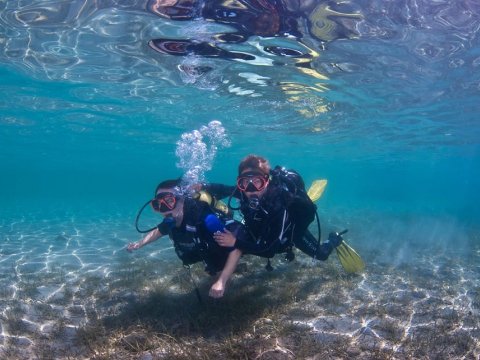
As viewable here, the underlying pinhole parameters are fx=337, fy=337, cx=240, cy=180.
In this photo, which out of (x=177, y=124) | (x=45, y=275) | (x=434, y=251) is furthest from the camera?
(x=177, y=124)

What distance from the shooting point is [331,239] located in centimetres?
898

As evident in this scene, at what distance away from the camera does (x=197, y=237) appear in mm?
6133

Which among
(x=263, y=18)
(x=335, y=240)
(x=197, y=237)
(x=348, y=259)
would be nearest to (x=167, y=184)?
(x=197, y=237)

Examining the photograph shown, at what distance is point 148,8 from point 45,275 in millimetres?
8033

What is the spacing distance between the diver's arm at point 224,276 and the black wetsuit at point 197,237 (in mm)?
163

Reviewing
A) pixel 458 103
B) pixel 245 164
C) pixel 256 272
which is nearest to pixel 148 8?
pixel 245 164

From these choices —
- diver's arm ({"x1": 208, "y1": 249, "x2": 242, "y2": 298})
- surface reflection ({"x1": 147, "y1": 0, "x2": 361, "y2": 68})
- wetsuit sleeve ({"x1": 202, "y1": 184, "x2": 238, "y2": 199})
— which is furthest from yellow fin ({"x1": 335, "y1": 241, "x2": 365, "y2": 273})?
surface reflection ({"x1": 147, "y1": 0, "x2": 361, "y2": 68})

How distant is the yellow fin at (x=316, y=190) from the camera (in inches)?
369

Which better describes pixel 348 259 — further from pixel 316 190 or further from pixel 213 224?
pixel 213 224

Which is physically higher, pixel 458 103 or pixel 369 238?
pixel 458 103

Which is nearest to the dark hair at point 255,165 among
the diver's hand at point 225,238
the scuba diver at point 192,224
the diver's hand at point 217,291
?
the scuba diver at point 192,224

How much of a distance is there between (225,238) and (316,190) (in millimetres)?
4801

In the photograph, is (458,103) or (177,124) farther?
(177,124)

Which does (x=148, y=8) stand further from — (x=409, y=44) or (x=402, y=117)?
(x=402, y=117)
